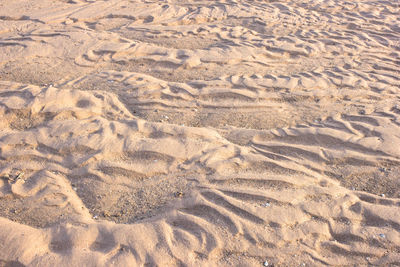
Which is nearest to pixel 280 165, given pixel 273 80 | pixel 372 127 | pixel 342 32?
pixel 372 127

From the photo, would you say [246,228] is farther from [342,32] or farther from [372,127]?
[342,32]

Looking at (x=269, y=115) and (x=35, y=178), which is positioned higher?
(x=269, y=115)

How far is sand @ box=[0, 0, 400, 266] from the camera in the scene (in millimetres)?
2100

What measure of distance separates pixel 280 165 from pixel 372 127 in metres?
1.29

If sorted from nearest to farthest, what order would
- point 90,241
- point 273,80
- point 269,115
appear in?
point 90,241 → point 269,115 → point 273,80

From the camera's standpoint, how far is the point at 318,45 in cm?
496

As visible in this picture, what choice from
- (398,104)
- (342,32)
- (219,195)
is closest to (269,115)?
(219,195)

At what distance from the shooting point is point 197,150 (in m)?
2.78

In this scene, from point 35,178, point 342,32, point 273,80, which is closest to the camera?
point 35,178

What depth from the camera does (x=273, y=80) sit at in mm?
3924

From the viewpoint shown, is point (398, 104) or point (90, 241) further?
point (398, 104)

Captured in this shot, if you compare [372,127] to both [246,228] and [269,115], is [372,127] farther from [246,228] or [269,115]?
[246,228]

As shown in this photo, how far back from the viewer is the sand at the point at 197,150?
2.10 meters

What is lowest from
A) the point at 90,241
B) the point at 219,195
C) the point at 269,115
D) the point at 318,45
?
the point at 90,241
